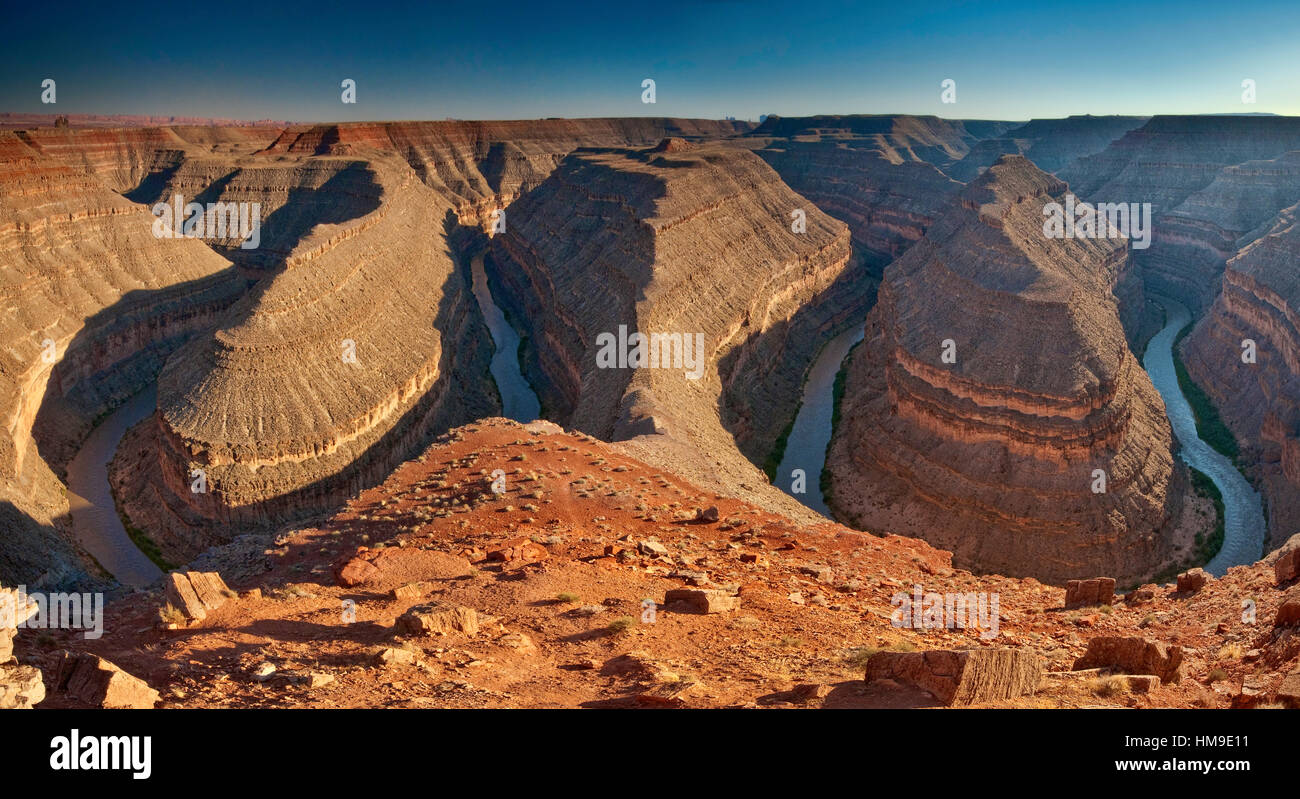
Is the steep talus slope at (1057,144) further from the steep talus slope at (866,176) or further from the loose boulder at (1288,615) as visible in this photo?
the loose boulder at (1288,615)

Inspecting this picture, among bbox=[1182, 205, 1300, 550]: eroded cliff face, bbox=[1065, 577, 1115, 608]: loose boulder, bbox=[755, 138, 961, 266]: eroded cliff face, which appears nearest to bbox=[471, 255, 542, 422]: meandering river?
bbox=[1065, 577, 1115, 608]: loose boulder

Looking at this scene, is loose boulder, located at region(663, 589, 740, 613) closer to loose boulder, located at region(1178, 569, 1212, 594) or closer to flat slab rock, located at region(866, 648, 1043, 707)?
flat slab rock, located at region(866, 648, 1043, 707)

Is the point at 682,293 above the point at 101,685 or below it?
Result: above

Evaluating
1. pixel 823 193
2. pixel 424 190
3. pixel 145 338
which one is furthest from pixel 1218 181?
pixel 145 338

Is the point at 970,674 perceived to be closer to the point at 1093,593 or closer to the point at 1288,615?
the point at 1288,615

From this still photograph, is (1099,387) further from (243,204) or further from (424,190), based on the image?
(243,204)

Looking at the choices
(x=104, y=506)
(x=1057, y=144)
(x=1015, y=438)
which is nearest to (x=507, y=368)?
(x=104, y=506)
